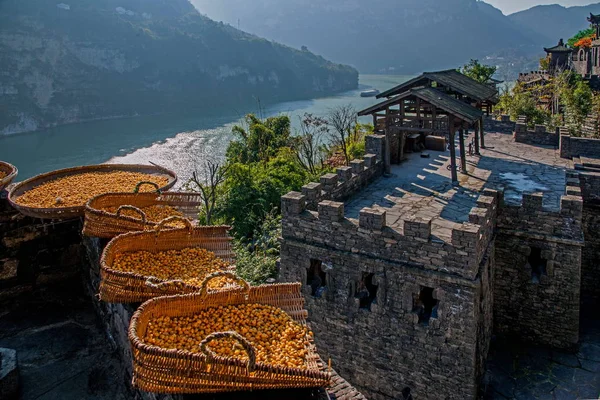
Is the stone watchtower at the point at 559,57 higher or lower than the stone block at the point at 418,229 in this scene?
higher

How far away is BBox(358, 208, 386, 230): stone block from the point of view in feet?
33.3

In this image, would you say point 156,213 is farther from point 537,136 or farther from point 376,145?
point 537,136

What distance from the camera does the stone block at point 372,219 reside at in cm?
1014

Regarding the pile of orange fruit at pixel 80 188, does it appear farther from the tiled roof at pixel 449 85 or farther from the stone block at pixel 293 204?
the tiled roof at pixel 449 85

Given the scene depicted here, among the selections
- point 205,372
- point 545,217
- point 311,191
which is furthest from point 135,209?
point 545,217

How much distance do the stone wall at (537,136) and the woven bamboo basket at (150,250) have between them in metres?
16.0

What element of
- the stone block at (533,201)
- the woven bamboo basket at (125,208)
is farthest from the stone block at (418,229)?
the woven bamboo basket at (125,208)

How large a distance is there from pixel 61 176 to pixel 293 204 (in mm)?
4866

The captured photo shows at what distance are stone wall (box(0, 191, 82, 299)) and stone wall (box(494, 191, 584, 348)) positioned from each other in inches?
363

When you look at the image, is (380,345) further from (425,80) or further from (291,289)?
(425,80)

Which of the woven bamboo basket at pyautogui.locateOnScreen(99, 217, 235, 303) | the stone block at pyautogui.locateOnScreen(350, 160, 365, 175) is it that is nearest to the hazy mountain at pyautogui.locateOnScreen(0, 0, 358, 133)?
the stone block at pyautogui.locateOnScreen(350, 160, 365, 175)

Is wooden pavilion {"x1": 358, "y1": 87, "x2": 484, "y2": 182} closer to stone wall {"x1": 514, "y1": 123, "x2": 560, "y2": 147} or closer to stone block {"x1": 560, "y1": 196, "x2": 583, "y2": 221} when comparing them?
stone block {"x1": 560, "y1": 196, "x2": 583, "y2": 221}

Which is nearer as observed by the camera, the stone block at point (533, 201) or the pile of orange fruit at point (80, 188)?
the pile of orange fruit at point (80, 188)

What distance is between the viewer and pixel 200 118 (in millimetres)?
89812
